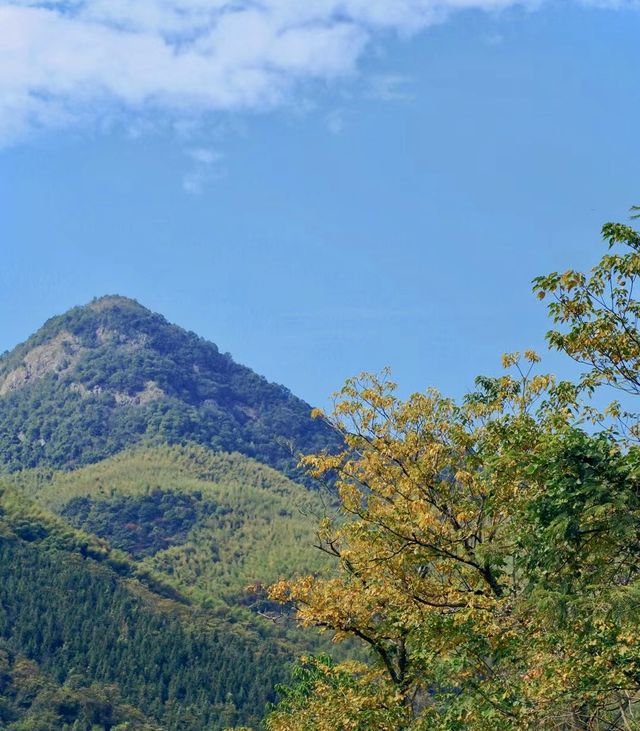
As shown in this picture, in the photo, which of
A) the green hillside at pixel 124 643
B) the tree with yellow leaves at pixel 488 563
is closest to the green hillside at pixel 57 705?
the green hillside at pixel 124 643

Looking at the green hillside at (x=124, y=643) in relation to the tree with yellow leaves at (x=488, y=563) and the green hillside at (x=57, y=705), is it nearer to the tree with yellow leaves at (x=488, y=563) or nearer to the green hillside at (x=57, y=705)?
the green hillside at (x=57, y=705)

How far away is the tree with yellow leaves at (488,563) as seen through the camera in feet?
46.4

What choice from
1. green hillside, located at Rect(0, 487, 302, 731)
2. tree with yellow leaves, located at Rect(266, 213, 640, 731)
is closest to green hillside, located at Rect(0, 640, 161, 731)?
green hillside, located at Rect(0, 487, 302, 731)

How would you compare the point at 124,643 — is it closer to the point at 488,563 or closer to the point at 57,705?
the point at 57,705

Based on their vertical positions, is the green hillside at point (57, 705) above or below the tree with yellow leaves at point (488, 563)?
below

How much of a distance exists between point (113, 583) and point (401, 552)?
15267cm

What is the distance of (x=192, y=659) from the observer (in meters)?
140

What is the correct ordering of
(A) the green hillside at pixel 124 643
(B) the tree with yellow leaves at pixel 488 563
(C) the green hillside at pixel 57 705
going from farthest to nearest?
(A) the green hillside at pixel 124 643 → (C) the green hillside at pixel 57 705 → (B) the tree with yellow leaves at pixel 488 563

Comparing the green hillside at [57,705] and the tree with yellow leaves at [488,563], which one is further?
the green hillside at [57,705]

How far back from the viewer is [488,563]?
1833 cm

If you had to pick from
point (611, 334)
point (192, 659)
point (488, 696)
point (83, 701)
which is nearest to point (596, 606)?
point (488, 696)

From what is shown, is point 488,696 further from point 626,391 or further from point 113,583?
point 113,583

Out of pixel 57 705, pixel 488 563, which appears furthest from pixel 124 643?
pixel 488 563

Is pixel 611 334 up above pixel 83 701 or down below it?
above
